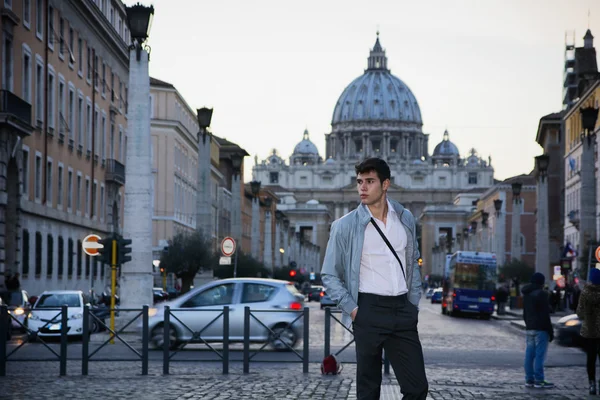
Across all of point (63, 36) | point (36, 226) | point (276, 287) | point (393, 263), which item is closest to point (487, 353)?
point (276, 287)

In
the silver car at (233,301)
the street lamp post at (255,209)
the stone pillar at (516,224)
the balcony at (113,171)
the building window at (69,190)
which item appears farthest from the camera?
the street lamp post at (255,209)

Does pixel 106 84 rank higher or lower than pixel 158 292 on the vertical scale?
higher

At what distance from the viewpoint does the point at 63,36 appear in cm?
4250

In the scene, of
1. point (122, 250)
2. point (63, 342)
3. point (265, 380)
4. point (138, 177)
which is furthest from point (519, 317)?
point (63, 342)

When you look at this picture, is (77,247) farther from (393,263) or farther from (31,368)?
(393,263)

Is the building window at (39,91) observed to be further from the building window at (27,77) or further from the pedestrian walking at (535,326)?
the pedestrian walking at (535,326)

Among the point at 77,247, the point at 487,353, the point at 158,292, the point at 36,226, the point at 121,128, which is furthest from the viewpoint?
the point at 121,128

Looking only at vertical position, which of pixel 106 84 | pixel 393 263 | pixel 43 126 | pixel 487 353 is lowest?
pixel 487 353

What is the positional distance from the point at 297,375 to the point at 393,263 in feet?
29.3

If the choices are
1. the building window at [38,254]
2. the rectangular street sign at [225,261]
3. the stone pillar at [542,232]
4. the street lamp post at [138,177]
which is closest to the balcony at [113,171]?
the building window at [38,254]

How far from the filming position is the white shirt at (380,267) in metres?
7.67

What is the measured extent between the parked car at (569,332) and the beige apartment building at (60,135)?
16.1 meters

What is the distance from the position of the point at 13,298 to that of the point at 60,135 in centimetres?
1365

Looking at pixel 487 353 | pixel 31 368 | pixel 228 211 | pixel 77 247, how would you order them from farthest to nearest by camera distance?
pixel 228 211, pixel 77 247, pixel 487 353, pixel 31 368
